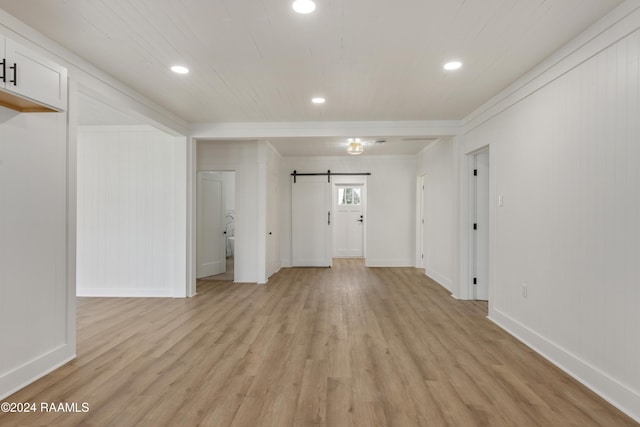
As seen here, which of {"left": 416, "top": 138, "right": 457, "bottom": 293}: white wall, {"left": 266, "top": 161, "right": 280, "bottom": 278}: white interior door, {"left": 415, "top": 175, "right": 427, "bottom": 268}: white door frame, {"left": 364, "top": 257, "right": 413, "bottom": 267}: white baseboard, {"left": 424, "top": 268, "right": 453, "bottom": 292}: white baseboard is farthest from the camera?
{"left": 364, "top": 257, "right": 413, "bottom": 267}: white baseboard

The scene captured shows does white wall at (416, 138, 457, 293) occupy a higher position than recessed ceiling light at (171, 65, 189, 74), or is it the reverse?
recessed ceiling light at (171, 65, 189, 74)

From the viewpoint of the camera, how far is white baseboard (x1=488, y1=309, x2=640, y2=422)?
200 cm

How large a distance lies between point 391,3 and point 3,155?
277 cm

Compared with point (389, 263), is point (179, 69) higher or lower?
higher

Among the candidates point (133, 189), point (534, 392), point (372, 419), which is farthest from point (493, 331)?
point (133, 189)

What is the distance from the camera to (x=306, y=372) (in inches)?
99.0

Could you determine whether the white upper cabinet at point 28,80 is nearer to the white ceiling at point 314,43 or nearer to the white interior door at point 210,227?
the white ceiling at point 314,43

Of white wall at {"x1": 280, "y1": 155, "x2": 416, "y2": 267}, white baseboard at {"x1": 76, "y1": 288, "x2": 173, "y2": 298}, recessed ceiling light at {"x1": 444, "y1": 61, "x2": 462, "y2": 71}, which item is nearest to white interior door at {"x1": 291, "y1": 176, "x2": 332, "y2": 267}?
white wall at {"x1": 280, "y1": 155, "x2": 416, "y2": 267}

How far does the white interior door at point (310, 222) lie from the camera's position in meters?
7.66

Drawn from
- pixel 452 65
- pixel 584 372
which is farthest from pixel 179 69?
pixel 584 372

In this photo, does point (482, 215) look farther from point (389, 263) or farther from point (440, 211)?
point (389, 263)

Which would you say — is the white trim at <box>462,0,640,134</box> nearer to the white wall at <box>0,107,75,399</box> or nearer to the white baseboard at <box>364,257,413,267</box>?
the white wall at <box>0,107,75,399</box>

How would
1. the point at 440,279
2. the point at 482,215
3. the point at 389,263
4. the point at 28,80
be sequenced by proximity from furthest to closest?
1. the point at 389,263
2. the point at 440,279
3. the point at 482,215
4. the point at 28,80

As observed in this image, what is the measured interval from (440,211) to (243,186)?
359 cm
